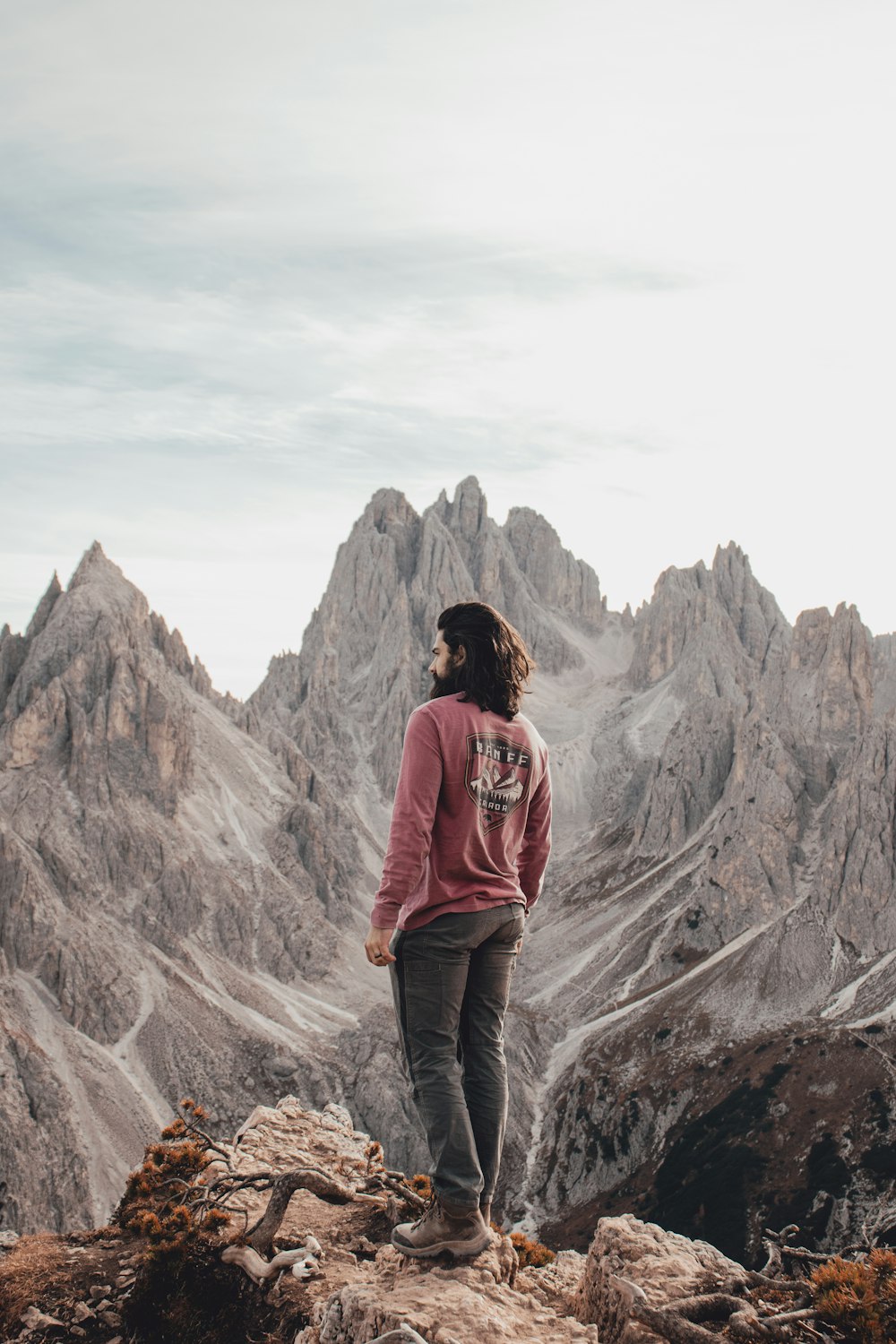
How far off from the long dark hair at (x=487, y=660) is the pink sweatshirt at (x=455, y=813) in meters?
0.13

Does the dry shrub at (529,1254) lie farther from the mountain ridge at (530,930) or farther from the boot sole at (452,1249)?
the mountain ridge at (530,930)

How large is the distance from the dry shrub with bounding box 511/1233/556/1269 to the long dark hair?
5.37 metres

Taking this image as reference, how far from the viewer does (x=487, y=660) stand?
8.85 metres

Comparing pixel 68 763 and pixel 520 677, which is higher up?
pixel 68 763

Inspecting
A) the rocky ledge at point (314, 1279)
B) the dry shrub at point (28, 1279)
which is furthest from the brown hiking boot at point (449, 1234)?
the dry shrub at point (28, 1279)

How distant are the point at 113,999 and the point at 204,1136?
11526cm

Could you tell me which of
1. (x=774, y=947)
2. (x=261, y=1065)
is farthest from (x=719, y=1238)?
(x=261, y=1065)

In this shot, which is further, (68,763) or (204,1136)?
(68,763)

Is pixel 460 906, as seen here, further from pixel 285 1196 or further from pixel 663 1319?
pixel 285 1196

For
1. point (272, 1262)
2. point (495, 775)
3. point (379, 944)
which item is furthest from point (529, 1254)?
point (495, 775)

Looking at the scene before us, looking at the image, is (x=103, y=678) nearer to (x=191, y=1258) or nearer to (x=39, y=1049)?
(x=39, y=1049)

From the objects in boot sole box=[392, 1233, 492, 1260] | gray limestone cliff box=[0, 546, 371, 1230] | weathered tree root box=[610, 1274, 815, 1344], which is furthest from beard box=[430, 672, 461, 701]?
gray limestone cliff box=[0, 546, 371, 1230]

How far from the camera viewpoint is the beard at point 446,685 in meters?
8.95

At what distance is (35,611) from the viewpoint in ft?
532
